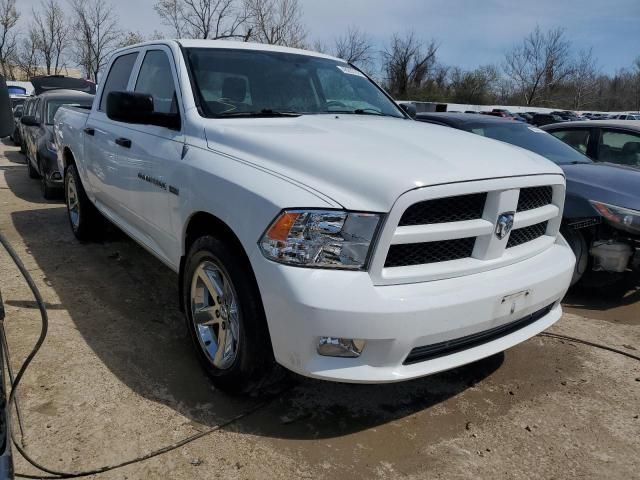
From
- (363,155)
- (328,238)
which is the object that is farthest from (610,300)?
(328,238)

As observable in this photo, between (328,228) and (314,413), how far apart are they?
1.10 metres

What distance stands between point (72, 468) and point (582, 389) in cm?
275

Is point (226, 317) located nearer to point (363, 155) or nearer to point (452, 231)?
point (363, 155)

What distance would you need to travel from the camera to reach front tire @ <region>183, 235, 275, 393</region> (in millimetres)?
2514

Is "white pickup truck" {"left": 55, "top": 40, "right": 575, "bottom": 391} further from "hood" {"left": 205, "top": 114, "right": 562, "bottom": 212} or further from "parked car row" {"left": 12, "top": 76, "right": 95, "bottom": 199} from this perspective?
"parked car row" {"left": 12, "top": 76, "right": 95, "bottom": 199}

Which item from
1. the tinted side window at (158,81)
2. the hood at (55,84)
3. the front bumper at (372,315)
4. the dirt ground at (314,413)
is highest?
the hood at (55,84)

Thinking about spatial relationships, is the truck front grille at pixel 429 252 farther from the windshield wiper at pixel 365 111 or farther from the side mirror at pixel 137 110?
the side mirror at pixel 137 110

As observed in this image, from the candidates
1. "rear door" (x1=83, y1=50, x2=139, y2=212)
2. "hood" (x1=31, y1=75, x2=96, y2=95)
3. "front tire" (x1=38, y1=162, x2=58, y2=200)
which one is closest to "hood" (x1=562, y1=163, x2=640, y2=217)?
"rear door" (x1=83, y1=50, x2=139, y2=212)

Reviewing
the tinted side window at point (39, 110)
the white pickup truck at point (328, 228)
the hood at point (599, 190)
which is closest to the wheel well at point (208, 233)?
the white pickup truck at point (328, 228)

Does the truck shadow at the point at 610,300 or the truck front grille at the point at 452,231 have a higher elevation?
the truck front grille at the point at 452,231

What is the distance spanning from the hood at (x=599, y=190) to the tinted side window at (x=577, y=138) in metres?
1.77

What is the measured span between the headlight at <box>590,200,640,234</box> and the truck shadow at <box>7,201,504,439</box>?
5.49 feet

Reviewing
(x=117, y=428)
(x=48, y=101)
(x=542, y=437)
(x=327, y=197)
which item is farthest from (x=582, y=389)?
(x=48, y=101)

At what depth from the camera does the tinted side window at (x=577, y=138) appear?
6.59m
